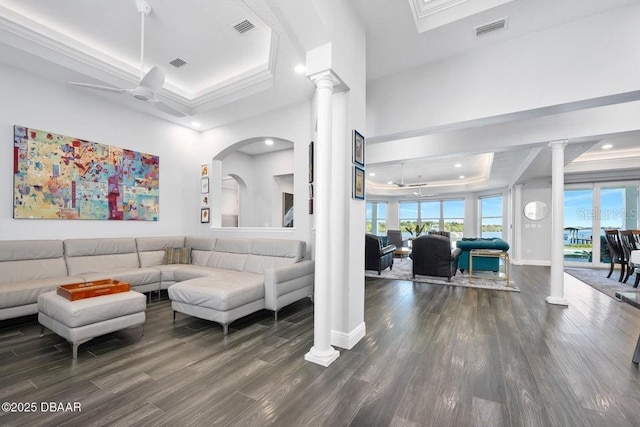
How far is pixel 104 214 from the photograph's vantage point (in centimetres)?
441

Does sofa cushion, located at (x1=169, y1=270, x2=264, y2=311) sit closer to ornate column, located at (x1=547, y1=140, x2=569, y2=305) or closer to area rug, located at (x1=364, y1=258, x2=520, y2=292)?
area rug, located at (x1=364, y1=258, x2=520, y2=292)

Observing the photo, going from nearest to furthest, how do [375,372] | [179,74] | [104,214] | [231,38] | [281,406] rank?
1. [281,406]
2. [375,372]
3. [231,38]
4. [179,74]
5. [104,214]

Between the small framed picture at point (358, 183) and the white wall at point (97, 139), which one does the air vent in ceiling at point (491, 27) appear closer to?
the small framed picture at point (358, 183)

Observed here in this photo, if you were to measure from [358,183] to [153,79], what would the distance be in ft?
7.76

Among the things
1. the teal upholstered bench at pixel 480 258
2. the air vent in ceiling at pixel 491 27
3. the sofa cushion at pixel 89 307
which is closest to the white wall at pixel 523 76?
the air vent in ceiling at pixel 491 27

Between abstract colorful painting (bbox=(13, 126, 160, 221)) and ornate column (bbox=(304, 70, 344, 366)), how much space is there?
394cm

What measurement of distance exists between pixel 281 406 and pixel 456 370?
1.39m

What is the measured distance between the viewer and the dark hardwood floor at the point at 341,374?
5.52 ft

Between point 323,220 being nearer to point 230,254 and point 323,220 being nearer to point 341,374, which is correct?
point 341,374

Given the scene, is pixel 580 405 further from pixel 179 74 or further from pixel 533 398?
pixel 179 74

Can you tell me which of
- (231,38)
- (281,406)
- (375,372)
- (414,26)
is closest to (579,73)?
(414,26)

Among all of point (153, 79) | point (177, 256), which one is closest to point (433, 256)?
point (177, 256)

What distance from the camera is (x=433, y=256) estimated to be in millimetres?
5574

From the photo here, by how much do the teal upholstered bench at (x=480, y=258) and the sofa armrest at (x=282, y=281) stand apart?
3953mm
